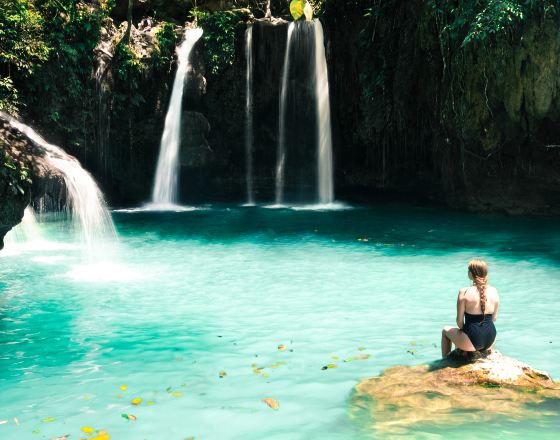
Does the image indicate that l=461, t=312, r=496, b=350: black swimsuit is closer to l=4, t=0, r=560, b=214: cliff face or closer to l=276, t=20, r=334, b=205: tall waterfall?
l=4, t=0, r=560, b=214: cliff face

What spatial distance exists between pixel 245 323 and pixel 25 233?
855cm

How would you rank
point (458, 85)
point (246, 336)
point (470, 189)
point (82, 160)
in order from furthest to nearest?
1. point (82, 160)
2. point (470, 189)
3. point (458, 85)
4. point (246, 336)

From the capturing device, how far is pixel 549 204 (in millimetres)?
17031

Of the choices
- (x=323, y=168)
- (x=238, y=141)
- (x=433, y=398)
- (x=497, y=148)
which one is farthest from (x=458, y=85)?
(x=433, y=398)

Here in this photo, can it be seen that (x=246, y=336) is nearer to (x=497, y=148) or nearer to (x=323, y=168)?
(x=497, y=148)

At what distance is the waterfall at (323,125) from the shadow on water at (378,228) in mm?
2644

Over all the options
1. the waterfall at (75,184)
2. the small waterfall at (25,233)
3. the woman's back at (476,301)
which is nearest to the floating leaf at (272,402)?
the woman's back at (476,301)

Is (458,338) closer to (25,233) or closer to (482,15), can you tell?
(482,15)

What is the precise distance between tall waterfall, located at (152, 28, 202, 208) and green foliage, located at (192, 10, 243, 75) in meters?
0.59

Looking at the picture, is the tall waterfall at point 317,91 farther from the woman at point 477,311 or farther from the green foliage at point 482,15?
the woman at point 477,311

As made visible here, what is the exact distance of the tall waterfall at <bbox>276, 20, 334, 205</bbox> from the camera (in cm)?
2136

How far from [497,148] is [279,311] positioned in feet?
33.9

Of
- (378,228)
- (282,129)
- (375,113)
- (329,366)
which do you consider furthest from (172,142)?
(329,366)

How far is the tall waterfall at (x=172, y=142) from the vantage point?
22.0 metres
